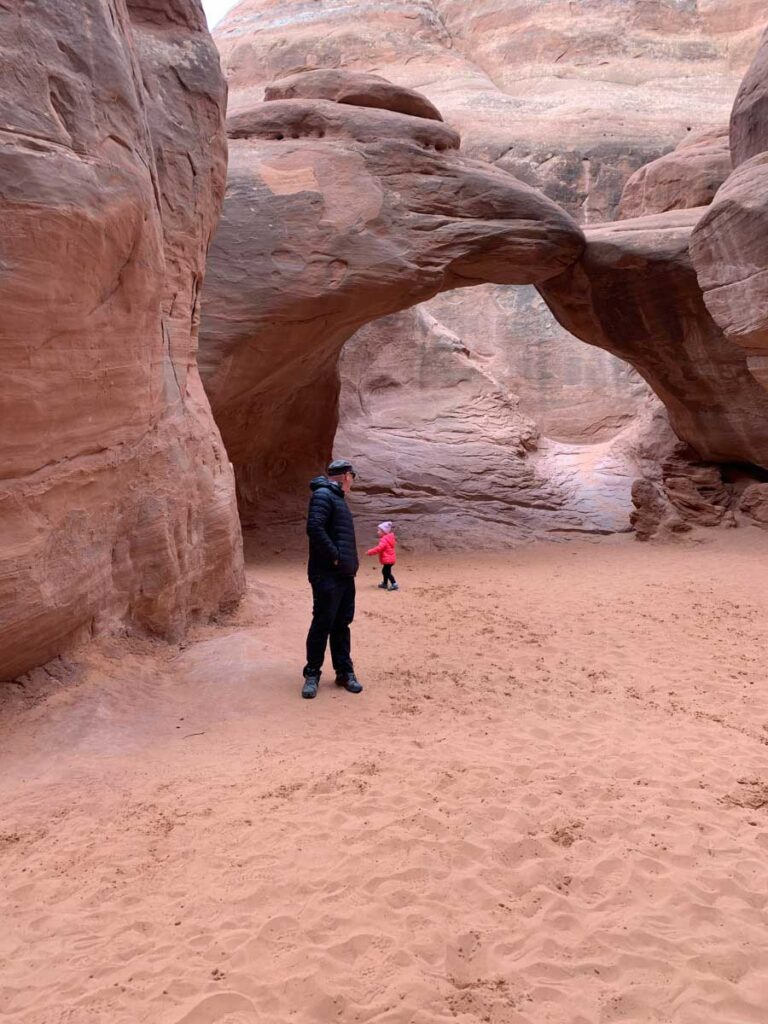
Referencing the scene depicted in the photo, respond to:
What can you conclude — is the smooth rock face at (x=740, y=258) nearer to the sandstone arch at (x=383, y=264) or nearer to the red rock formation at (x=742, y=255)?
the red rock formation at (x=742, y=255)

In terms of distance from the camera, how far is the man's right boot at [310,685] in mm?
5527

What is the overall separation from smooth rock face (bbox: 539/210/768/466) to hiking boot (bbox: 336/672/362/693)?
915 cm

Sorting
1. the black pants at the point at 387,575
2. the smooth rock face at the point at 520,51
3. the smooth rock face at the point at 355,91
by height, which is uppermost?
the smooth rock face at the point at 520,51

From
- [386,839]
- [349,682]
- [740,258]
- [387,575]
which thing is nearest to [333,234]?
[387,575]

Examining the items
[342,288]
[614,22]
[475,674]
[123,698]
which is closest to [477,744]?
[475,674]

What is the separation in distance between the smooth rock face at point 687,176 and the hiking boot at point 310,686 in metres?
11.6

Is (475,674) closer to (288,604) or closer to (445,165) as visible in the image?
(288,604)

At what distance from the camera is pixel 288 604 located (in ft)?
26.7

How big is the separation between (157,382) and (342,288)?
211 inches

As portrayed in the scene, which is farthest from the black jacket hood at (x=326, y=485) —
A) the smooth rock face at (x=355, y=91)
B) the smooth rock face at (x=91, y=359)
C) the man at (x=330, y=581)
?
the smooth rock face at (x=355, y=91)

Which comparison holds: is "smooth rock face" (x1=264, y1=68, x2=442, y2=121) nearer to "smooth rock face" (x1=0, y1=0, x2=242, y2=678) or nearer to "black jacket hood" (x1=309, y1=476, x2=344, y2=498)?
"smooth rock face" (x1=0, y1=0, x2=242, y2=678)

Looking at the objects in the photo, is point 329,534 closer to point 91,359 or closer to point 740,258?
point 91,359

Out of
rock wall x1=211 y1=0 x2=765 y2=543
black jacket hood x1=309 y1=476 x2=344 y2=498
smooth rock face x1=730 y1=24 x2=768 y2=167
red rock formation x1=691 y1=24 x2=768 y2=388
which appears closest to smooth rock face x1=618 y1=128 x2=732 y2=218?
rock wall x1=211 y1=0 x2=765 y2=543

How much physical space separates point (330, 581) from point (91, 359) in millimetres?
2144
